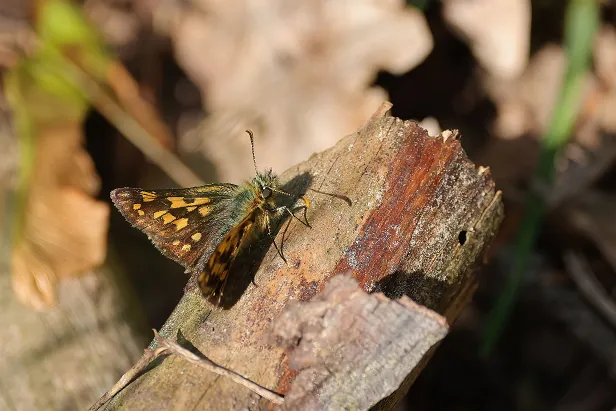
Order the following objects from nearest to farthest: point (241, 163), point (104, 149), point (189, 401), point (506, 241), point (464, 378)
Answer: point (189, 401), point (464, 378), point (506, 241), point (241, 163), point (104, 149)

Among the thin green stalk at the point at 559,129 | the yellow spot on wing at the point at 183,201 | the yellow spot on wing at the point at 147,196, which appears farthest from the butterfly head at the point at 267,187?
the thin green stalk at the point at 559,129

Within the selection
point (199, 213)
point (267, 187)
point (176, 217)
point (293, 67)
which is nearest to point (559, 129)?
point (293, 67)

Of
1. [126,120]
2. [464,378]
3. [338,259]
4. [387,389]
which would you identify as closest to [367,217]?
[338,259]

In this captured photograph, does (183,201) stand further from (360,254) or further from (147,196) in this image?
(360,254)

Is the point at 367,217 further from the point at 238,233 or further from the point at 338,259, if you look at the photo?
the point at 238,233

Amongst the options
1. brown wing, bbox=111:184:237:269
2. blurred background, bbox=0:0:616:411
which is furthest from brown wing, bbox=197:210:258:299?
blurred background, bbox=0:0:616:411

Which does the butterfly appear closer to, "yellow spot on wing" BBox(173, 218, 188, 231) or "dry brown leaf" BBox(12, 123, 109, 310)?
"yellow spot on wing" BBox(173, 218, 188, 231)
